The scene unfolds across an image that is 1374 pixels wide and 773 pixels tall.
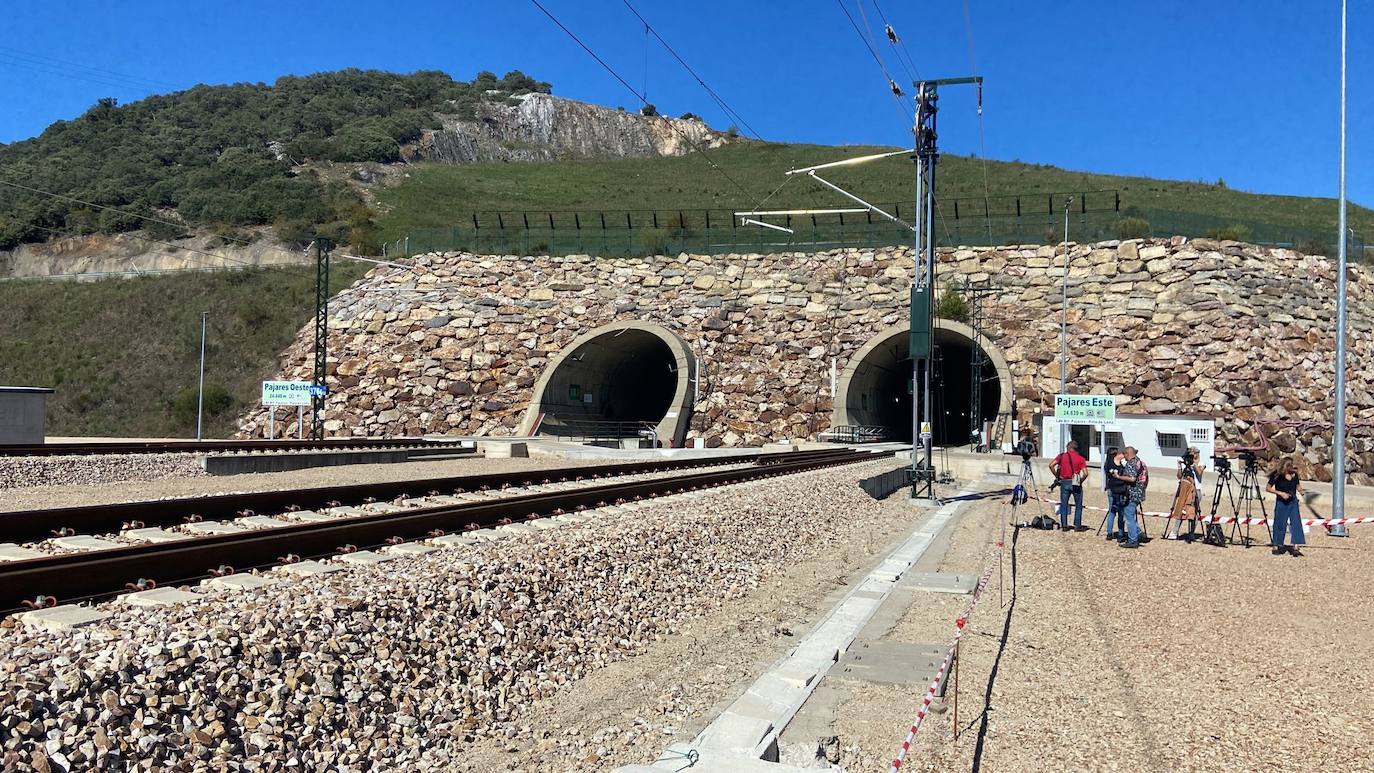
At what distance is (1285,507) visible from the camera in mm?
15664

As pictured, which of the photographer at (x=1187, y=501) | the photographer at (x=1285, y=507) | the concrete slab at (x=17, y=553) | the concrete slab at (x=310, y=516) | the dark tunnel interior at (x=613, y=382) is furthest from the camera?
the dark tunnel interior at (x=613, y=382)

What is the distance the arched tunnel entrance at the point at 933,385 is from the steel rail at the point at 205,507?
16.0m

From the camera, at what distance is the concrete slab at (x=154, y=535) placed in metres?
10.3

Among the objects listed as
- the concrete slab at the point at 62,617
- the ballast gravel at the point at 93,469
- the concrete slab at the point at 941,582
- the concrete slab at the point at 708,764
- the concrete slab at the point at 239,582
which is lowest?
the concrete slab at the point at 941,582

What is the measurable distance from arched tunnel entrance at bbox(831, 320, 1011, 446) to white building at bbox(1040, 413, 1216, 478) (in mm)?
4300

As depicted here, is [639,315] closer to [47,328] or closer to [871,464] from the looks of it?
[871,464]

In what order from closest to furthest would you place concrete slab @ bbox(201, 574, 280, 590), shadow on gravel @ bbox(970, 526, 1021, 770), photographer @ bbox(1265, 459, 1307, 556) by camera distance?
shadow on gravel @ bbox(970, 526, 1021, 770) < concrete slab @ bbox(201, 574, 280, 590) < photographer @ bbox(1265, 459, 1307, 556)

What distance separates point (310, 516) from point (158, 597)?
21.1 feet

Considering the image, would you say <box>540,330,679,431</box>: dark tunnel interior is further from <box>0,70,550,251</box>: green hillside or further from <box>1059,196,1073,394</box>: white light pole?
<box>0,70,550,251</box>: green hillside

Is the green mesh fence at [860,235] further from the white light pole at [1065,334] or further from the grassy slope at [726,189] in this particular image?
the grassy slope at [726,189]

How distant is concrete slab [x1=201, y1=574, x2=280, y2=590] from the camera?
7.32 metres

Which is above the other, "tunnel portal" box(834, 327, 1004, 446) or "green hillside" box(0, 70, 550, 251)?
"green hillside" box(0, 70, 550, 251)

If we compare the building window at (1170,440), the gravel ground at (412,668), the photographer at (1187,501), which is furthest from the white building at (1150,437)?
the gravel ground at (412,668)

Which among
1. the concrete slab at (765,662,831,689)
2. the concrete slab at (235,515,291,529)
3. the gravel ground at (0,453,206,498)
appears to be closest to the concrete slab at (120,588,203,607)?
the concrete slab at (765,662,831,689)
